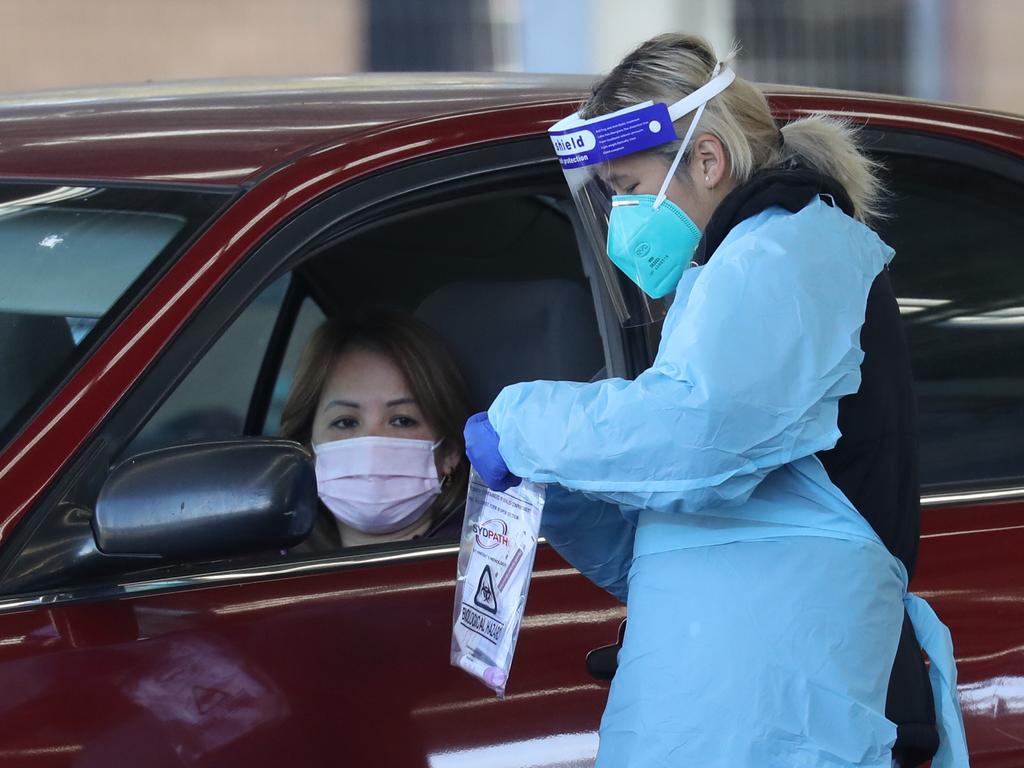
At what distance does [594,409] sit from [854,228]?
398mm

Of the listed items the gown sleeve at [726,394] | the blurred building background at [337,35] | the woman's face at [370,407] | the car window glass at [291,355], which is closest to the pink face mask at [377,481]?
the woman's face at [370,407]

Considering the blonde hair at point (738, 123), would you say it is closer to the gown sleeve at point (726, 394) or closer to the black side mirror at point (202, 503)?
the gown sleeve at point (726, 394)

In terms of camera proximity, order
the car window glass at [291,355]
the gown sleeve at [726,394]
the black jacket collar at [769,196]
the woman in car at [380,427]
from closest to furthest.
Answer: the gown sleeve at [726,394], the black jacket collar at [769,196], the woman in car at [380,427], the car window glass at [291,355]

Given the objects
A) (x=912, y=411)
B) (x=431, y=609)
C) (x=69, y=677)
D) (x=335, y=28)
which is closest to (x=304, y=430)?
(x=431, y=609)

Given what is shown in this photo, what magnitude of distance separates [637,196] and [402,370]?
2.55 feet

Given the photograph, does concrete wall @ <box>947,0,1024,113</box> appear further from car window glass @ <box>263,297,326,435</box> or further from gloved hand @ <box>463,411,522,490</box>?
gloved hand @ <box>463,411,522,490</box>

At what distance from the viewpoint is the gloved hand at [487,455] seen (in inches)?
68.0

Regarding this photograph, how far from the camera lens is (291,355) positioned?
345 cm

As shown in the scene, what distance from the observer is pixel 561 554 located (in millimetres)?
1919

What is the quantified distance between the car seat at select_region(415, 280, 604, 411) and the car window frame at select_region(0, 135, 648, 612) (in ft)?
0.72

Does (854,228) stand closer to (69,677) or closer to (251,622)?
(251,622)

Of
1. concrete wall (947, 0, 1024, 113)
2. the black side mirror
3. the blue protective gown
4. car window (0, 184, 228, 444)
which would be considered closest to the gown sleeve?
the blue protective gown

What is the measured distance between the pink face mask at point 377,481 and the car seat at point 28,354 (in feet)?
1.89

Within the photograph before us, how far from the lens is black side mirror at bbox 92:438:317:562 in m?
1.61
